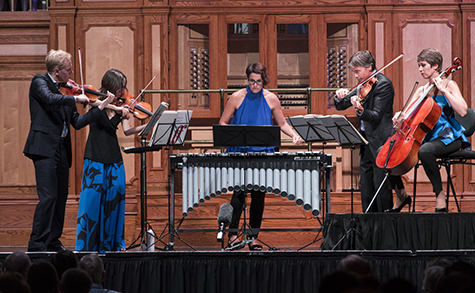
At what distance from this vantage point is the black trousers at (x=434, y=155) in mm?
5371

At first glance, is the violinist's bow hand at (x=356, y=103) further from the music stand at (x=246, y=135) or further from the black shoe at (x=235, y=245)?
the black shoe at (x=235, y=245)

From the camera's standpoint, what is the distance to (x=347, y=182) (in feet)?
25.9

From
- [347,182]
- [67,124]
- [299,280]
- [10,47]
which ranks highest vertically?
[10,47]

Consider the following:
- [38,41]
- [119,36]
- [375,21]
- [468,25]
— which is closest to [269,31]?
[375,21]

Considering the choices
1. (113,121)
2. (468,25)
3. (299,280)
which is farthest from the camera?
(468,25)

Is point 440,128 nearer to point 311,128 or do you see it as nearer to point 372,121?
point 372,121

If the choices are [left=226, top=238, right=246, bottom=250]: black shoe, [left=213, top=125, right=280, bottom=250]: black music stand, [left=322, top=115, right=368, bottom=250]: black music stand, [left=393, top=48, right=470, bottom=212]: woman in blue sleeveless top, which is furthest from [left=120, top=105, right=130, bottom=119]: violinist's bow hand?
[left=393, top=48, right=470, bottom=212]: woman in blue sleeveless top

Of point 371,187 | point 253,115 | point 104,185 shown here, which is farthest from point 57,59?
point 371,187

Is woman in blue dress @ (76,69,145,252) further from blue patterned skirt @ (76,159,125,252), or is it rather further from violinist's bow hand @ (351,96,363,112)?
violinist's bow hand @ (351,96,363,112)

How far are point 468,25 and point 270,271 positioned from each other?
454 centimetres

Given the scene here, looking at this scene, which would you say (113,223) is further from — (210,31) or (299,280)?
(210,31)

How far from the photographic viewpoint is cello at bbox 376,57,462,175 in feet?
17.3

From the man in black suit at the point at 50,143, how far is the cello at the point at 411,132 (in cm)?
227

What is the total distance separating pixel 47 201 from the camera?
522cm
